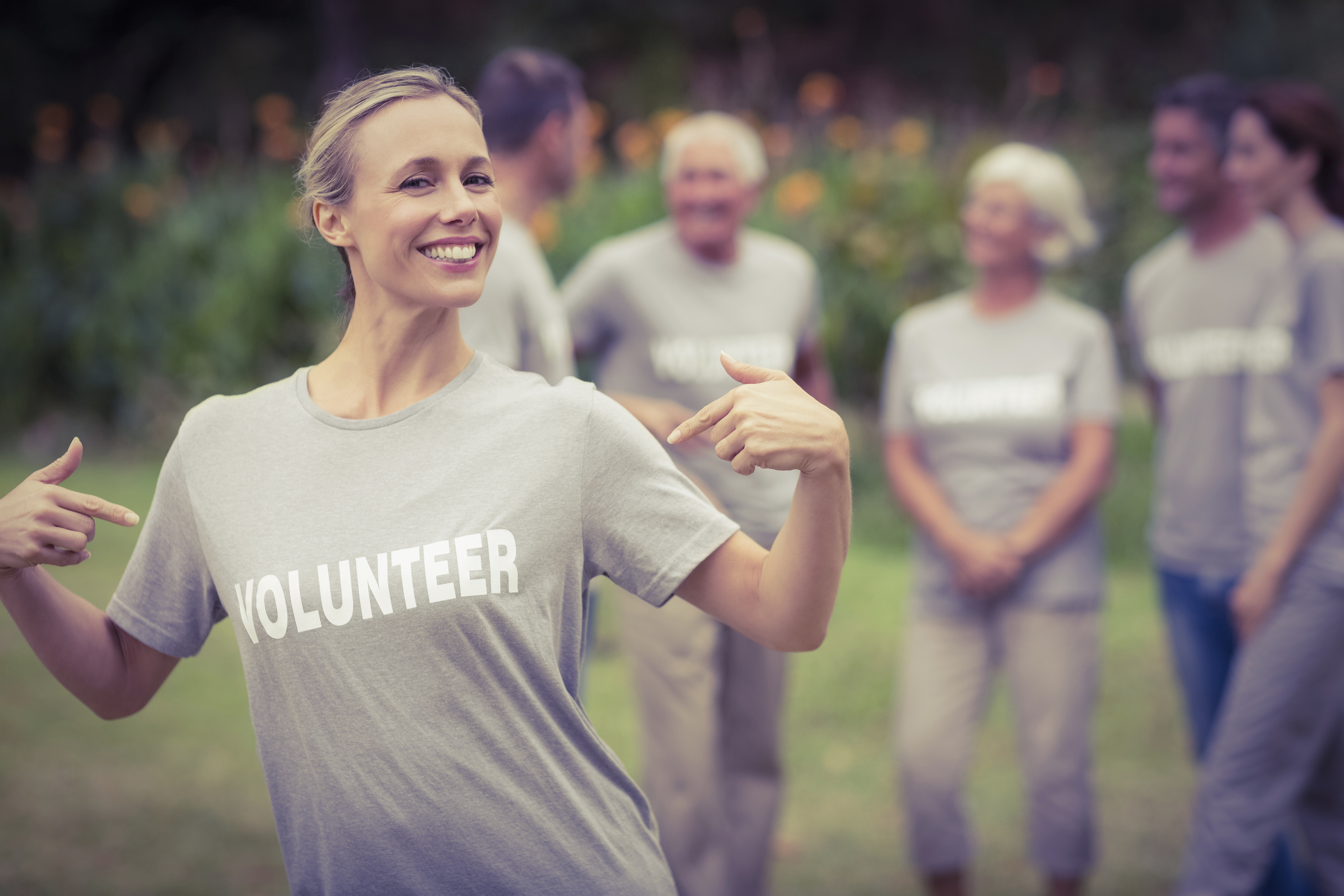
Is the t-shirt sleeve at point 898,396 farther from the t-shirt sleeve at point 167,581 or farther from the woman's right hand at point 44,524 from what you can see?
the woman's right hand at point 44,524

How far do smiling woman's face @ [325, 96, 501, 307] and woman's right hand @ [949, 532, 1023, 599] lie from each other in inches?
87.2

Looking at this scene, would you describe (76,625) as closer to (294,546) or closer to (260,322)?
(294,546)

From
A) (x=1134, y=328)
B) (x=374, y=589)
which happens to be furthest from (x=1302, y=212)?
(x=374, y=589)

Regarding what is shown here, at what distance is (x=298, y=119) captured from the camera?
19156mm

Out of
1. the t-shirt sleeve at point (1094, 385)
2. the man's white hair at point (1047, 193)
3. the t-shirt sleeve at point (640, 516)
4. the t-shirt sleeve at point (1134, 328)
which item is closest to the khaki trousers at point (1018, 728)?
the t-shirt sleeve at point (1094, 385)

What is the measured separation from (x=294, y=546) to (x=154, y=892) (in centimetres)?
278

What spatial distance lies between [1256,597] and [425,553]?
2567 mm

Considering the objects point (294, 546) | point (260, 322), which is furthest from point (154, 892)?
point (260, 322)

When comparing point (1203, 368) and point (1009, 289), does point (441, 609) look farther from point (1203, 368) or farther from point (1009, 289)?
point (1203, 368)

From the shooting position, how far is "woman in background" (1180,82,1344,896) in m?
3.32

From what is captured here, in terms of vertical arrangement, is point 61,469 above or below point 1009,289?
below

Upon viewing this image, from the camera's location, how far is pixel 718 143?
12.5 feet

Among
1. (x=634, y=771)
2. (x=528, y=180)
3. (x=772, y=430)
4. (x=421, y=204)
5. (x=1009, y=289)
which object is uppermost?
(x=528, y=180)

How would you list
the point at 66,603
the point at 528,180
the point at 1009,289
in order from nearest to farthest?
the point at 66,603 → the point at 528,180 → the point at 1009,289
